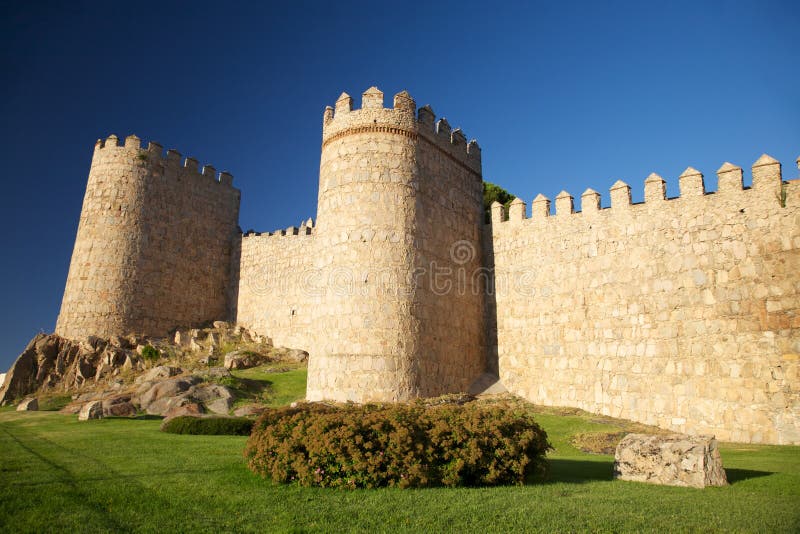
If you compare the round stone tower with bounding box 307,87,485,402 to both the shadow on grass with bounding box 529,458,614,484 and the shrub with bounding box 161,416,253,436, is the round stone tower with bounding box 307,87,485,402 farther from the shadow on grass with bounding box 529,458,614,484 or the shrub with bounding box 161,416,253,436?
the shadow on grass with bounding box 529,458,614,484

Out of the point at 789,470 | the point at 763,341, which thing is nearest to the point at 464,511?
the point at 789,470

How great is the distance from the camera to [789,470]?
34.9ft

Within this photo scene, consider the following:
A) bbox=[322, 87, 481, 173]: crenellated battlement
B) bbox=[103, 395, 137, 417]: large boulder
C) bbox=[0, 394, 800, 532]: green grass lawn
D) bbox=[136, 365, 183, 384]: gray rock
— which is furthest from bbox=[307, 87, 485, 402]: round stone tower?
bbox=[136, 365, 183, 384]: gray rock

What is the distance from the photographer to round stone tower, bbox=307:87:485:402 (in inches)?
711

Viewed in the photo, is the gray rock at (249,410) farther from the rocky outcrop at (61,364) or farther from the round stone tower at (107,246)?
the round stone tower at (107,246)

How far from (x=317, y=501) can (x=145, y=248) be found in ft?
83.4

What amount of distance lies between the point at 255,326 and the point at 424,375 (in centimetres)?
1548

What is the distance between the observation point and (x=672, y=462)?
29.2 feet

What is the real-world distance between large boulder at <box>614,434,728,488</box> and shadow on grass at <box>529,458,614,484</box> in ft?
1.74

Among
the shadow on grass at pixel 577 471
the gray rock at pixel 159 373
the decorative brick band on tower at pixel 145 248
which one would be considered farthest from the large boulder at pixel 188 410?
the decorative brick band on tower at pixel 145 248

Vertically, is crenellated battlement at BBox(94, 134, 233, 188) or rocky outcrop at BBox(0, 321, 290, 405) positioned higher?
crenellated battlement at BBox(94, 134, 233, 188)

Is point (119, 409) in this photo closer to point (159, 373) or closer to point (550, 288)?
point (159, 373)

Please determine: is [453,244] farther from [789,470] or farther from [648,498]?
[648,498]

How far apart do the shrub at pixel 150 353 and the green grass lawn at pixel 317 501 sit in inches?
663
